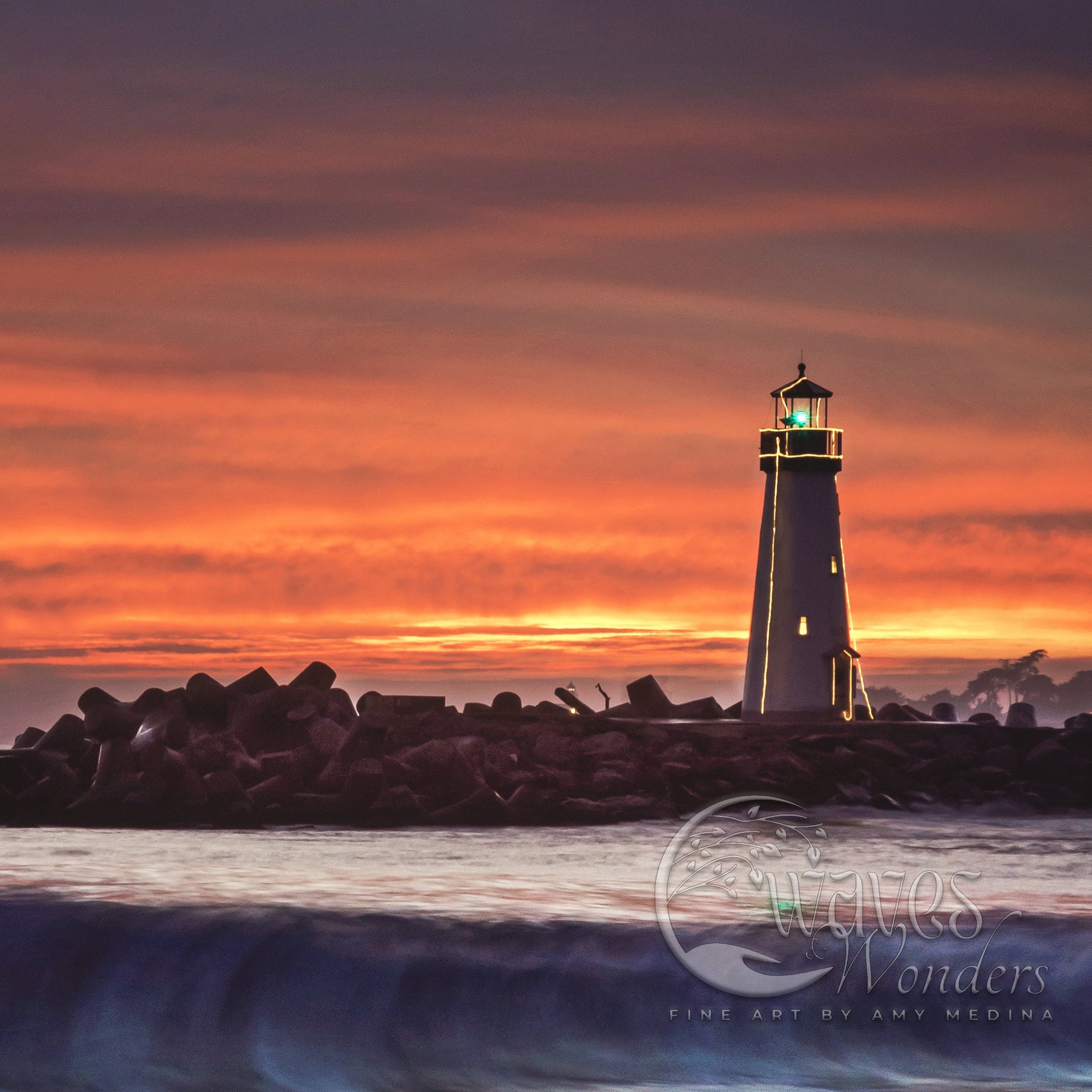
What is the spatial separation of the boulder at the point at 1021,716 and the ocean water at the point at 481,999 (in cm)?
1738

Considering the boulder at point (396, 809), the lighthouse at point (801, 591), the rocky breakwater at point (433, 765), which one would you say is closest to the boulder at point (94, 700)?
the rocky breakwater at point (433, 765)

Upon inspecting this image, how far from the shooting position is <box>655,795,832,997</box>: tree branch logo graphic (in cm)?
1227

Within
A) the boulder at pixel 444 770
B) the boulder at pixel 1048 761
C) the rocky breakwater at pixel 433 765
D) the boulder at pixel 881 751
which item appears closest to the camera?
the rocky breakwater at pixel 433 765

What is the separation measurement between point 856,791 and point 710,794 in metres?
2.57

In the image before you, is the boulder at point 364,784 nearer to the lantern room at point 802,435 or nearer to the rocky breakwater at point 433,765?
the rocky breakwater at point 433,765

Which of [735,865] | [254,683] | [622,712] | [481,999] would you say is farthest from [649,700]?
Answer: [481,999]

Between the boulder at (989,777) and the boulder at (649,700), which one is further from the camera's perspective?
the boulder at (649,700)

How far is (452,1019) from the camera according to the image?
38.3 ft

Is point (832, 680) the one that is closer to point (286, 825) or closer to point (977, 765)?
point (977, 765)

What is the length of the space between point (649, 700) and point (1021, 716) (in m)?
6.99

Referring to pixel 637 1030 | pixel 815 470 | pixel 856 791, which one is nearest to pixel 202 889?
pixel 637 1030

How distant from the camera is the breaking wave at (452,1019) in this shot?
1104 cm

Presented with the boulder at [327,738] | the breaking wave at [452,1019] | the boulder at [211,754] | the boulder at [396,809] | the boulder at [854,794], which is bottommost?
the breaking wave at [452,1019]

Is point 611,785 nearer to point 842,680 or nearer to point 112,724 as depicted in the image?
point 842,680
